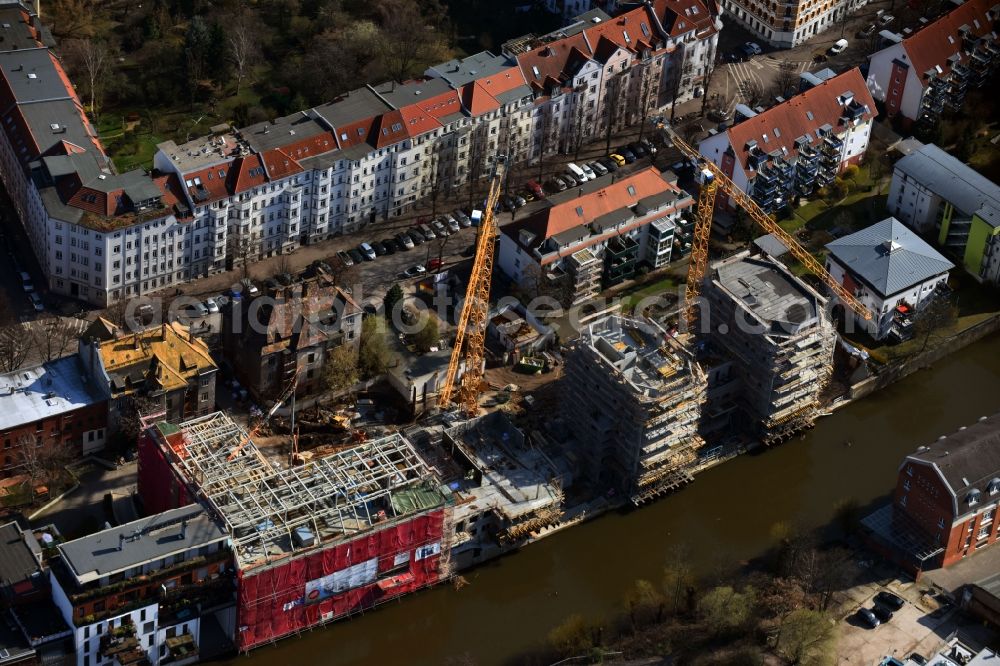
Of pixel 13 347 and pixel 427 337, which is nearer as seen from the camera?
pixel 13 347

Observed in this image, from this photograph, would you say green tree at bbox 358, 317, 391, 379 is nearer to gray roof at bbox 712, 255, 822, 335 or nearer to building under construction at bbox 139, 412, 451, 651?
building under construction at bbox 139, 412, 451, 651

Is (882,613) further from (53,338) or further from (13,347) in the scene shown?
(13,347)

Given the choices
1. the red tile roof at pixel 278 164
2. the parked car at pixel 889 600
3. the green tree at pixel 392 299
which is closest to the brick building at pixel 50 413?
the red tile roof at pixel 278 164

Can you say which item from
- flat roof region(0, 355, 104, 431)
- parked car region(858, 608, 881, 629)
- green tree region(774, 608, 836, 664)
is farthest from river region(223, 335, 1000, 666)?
flat roof region(0, 355, 104, 431)

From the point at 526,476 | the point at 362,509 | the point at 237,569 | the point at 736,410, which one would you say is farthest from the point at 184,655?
the point at 736,410

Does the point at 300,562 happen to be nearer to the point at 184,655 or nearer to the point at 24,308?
the point at 184,655

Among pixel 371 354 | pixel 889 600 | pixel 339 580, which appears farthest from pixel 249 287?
pixel 889 600
